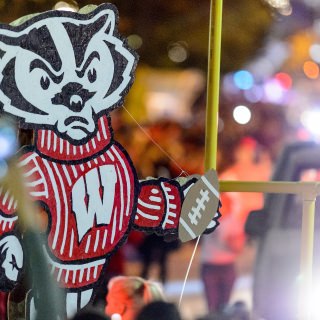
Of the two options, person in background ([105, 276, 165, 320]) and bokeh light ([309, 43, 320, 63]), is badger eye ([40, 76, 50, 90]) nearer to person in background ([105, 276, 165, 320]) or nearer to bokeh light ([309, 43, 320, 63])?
person in background ([105, 276, 165, 320])

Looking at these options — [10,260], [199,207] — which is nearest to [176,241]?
[199,207]

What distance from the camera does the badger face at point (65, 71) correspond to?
160 centimetres

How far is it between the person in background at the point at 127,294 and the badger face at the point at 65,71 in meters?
0.30

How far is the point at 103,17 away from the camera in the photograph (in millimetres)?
1681

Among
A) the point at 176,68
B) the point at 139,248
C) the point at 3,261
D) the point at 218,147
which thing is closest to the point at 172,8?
the point at 176,68

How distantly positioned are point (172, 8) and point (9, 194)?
1.67 ft

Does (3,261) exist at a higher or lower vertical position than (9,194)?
lower

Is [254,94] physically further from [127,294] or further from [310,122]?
[127,294]

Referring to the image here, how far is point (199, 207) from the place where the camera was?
69.9 inches

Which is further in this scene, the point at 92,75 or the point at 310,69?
the point at 310,69

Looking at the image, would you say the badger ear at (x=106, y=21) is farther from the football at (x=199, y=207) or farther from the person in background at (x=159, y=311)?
the person in background at (x=159, y=311)

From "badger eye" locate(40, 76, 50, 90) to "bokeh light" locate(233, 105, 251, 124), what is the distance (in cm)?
41

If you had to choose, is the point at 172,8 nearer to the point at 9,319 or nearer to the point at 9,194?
the point at 9,194

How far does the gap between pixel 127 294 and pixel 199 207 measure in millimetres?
243
